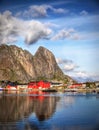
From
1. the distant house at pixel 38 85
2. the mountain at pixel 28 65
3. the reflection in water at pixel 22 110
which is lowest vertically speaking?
the reflection in water at pixel 22 110

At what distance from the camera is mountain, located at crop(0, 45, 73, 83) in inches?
1262

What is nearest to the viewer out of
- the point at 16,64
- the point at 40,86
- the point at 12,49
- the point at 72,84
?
the point at 40,86

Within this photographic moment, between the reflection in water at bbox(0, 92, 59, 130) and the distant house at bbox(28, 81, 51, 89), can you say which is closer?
the reflection in water at bbox(0, 92, 59, 130)

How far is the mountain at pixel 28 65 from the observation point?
32.1 meters

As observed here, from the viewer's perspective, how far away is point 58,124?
6035 millimetres

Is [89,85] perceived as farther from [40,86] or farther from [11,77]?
[11,77]

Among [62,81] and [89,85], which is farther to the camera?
[62,81]

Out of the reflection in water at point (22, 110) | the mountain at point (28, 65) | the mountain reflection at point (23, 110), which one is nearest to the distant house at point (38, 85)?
the mountain at point (28, 65)

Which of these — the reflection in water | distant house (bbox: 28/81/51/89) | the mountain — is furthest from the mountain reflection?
distant house (bbox: 28/81/51/89)

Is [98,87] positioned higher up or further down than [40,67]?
further down

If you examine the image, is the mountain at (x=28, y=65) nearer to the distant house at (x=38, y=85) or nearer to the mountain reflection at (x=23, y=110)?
the distant house at (x=38, y=85)

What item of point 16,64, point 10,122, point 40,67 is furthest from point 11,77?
point 10,122

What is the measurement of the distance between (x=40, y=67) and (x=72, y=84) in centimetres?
652

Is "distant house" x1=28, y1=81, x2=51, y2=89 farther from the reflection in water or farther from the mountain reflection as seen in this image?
the mountain reflection
